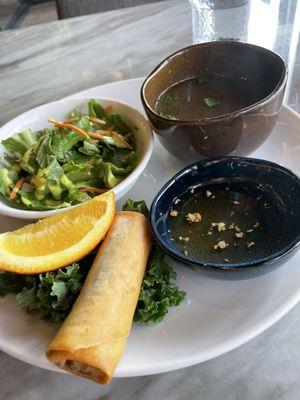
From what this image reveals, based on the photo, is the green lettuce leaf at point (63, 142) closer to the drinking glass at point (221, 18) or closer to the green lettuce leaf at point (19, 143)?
the green lettuce leaf at point (19, 143)

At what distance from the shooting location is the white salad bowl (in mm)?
1028

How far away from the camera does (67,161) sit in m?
1.15

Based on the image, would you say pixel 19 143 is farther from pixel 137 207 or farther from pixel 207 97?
pixel 207 97

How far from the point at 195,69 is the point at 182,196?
431 millimetres

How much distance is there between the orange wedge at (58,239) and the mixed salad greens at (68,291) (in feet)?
0.08

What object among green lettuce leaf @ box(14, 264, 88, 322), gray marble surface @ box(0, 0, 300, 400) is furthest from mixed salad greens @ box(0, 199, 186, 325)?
gray marble surface @ box(0, 0, 300, 400)

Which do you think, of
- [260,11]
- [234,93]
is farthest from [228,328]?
[260,11]

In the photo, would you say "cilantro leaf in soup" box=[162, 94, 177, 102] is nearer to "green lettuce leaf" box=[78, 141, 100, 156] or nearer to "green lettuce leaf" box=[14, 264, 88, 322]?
"green lettuce leaf" box=[78, 141, 100, 156]

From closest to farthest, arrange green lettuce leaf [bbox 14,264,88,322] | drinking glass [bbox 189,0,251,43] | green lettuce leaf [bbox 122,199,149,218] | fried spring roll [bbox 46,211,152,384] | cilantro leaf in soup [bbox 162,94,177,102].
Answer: fried spring roll [bbox 46,211,152,384] < green lettuce leaf [bbox 14,264,88,322] < green lettuce leaf [bbox 122,199,149,218] < cilantro leaf in soup [bbox 162,94,177,102] < drinking glass [bbox 189,0,251,43]

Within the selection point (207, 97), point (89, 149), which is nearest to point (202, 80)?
point (207, 97)

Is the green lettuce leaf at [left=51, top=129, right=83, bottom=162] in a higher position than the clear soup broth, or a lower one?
lower

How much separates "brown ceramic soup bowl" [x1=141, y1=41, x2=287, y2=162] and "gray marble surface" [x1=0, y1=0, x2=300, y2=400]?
0.98ft

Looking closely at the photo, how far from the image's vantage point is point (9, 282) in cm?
88

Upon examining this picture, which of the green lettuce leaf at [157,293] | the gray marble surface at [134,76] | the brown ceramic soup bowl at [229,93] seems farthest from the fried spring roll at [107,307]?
the brown ceramic soup bowl at [229,93]
